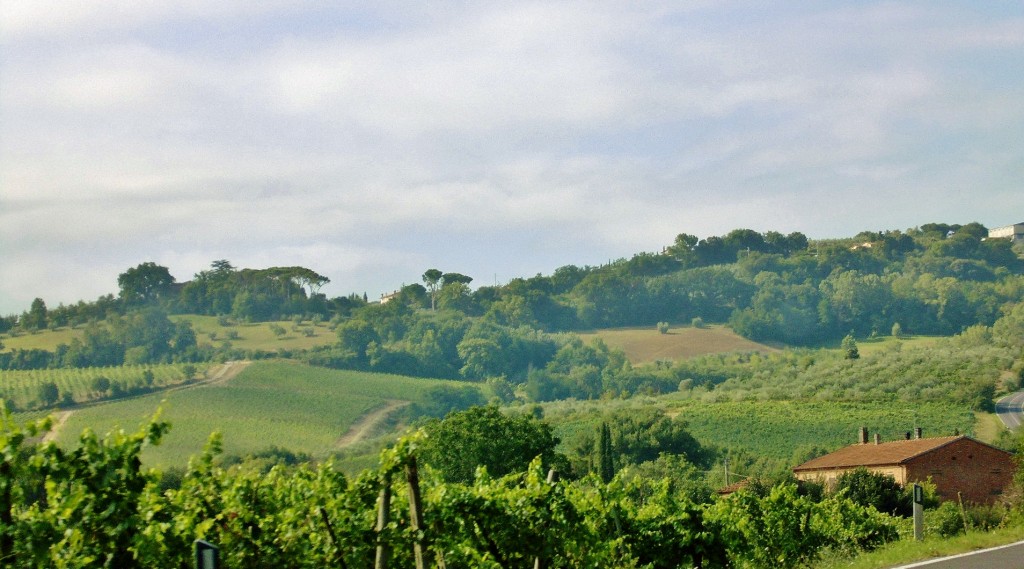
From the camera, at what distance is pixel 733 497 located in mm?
20484

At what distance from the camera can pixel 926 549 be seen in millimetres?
15953

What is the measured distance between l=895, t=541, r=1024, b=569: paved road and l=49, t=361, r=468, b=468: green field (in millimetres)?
73359

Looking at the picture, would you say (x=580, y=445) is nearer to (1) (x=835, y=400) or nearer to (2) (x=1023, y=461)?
(1) (x=835, y=400)

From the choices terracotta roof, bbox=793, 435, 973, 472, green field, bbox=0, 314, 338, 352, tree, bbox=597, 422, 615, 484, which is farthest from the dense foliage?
green field, bbox=0, 314, 338, 352

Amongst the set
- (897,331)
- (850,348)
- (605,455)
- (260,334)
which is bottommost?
(605,455)

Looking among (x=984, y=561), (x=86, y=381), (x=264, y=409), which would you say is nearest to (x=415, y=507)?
(x=984, y=561)

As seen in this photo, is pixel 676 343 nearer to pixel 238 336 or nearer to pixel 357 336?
pixel 357 336

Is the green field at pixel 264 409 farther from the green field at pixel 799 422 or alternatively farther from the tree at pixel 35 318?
the tree at pixel 35 318

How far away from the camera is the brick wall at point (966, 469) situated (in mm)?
49188

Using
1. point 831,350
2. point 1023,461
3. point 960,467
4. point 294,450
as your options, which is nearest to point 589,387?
point 831,350

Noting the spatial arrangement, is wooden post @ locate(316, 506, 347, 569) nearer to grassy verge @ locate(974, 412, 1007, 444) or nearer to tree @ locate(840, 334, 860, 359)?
grassy verge @ locate(974, 412, 1007, 444)

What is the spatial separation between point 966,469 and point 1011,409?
3602 centimetres

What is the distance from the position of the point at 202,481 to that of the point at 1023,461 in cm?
2252

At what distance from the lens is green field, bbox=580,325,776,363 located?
160 metres
